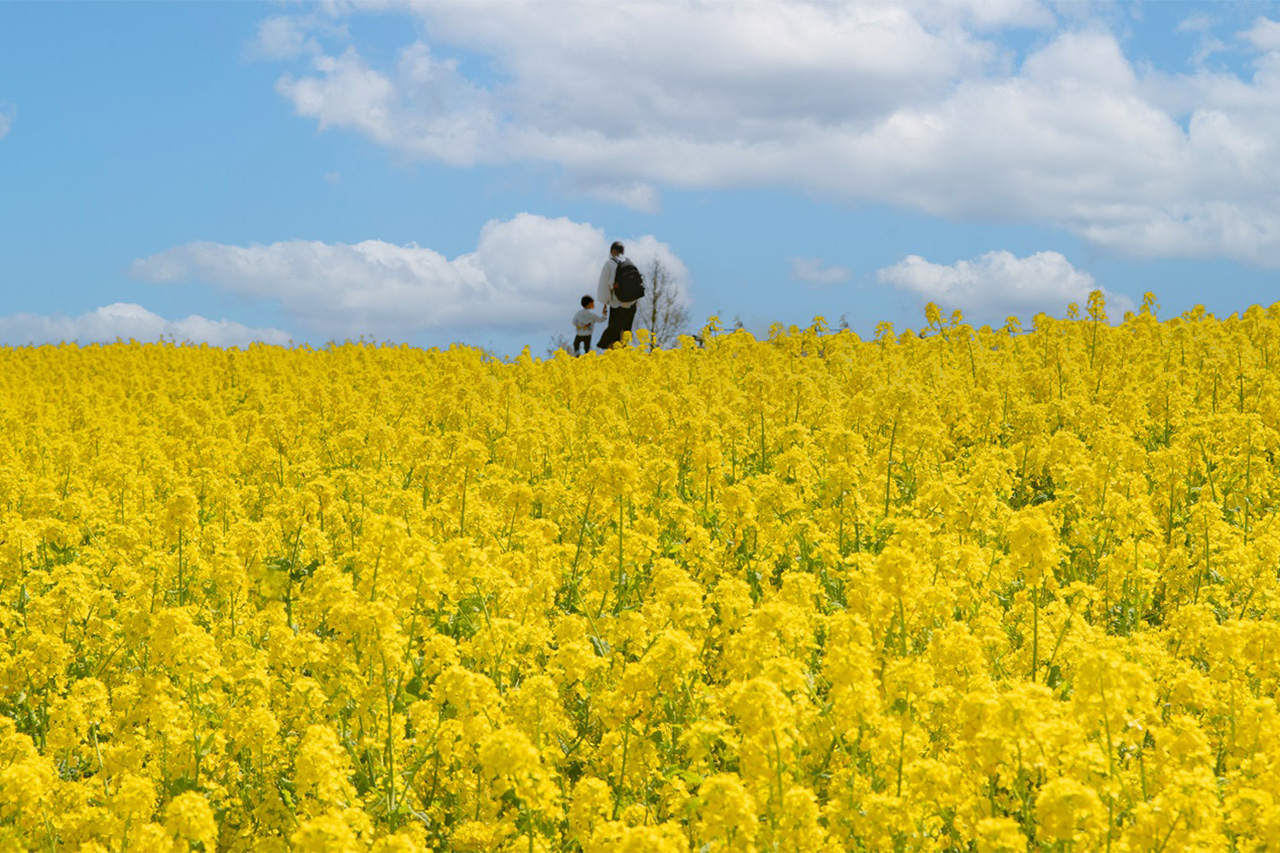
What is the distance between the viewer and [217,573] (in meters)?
7.42

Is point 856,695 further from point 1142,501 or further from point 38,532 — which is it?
point 38,532

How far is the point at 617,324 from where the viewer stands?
26.2 meters

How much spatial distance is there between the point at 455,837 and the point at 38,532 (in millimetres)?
5610

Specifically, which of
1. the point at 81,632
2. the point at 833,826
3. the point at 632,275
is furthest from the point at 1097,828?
the point at 632,275

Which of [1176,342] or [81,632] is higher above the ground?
[1176,342]

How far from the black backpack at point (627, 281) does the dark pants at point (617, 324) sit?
0.56 metres

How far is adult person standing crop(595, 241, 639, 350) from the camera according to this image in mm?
25719

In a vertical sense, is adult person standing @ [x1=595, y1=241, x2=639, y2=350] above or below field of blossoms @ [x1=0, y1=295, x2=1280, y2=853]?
above

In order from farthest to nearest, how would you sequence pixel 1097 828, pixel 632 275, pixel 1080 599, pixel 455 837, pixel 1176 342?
pixel 632 275
pixel 1176 342
pixel 1080 599
pixel 455 837
pixel 1097 828

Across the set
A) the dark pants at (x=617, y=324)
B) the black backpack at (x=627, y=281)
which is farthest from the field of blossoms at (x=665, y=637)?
the dark pants at (x=617, y=324)

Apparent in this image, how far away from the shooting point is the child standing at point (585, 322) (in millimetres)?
27469

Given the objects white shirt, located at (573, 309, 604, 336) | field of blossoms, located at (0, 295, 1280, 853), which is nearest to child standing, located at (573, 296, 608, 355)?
white shirt, located at (573, 309, 604, 336)

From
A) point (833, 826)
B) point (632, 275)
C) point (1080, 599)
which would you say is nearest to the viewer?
point (833, 826)

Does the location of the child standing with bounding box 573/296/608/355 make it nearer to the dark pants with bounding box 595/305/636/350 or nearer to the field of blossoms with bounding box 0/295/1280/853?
the dark pants with bounding box 595/305/636/350
